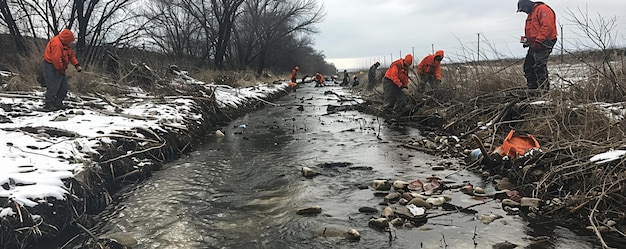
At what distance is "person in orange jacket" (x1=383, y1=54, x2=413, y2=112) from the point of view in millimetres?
12266

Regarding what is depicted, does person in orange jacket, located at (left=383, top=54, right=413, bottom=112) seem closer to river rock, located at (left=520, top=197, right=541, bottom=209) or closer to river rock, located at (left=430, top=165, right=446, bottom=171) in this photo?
river rock, located at (left=430, top=165, right=446, bottom=171)

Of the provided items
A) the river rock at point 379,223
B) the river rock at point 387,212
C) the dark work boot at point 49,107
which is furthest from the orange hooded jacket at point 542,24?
the dark work boot at point 49,107

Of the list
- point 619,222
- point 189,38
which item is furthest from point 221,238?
point 189,38

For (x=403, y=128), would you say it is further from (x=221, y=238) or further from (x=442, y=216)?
(x=221, y=238)

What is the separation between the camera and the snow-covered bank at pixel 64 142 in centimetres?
441

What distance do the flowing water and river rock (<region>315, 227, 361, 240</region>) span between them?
66 millimetres

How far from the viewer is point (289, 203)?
17.7ft

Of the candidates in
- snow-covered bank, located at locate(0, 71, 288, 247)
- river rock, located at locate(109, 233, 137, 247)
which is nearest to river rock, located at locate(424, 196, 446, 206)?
river rock, located at locate(109, 233, 137, 247)

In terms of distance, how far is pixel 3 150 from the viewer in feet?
18.0

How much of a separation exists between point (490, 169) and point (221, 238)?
425 cm

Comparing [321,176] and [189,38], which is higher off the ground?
[189,38]

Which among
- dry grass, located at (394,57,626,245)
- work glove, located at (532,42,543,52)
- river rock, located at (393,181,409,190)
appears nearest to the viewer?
dry grass, located at (394,57,626,245)

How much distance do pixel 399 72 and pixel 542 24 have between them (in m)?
4.74

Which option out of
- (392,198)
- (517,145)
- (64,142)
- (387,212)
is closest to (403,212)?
(387,212)
